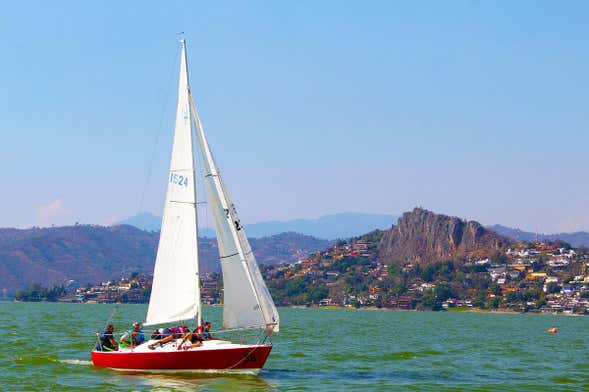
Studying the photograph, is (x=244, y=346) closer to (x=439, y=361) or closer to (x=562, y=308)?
(x=439, y=361)

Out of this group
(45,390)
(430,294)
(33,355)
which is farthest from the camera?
(430,294)

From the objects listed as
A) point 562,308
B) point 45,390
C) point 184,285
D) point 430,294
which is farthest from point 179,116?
point 430,294

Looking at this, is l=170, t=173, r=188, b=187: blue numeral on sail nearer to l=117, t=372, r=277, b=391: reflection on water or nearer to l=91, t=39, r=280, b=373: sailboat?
l=91, t=39, r=280, b=373: sailboat

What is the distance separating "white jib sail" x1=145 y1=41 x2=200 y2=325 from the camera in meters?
34.1

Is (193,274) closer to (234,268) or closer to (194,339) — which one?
(234,268)

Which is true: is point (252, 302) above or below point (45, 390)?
above

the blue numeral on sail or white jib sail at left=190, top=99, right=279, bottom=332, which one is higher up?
the blue numeral on sail

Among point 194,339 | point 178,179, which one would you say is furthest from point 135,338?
point 178,179

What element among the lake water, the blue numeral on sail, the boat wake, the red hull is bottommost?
the lake water

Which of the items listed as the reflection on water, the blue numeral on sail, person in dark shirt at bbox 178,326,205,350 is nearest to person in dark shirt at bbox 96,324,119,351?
the reflection on water

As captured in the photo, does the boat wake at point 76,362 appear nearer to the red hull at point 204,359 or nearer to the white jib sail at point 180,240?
the red hull at point 204,359

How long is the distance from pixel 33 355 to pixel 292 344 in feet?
57.0

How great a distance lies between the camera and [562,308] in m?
176

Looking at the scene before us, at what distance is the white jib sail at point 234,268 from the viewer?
1340 inches
